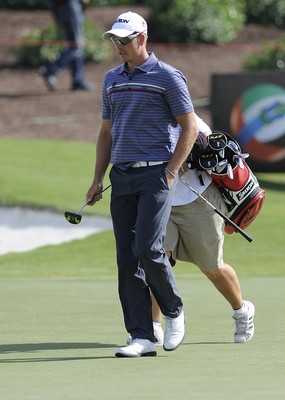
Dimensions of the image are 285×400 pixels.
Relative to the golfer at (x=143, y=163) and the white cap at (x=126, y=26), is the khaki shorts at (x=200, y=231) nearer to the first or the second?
the golfer at (x=143, y=163)

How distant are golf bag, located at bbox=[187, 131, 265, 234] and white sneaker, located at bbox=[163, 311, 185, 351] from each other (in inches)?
35.2

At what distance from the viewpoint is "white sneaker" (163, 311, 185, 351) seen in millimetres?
7238

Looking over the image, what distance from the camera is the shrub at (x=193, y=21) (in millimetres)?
25844

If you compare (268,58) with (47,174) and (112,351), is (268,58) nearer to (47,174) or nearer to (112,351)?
→ (47,174)

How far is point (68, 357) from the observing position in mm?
7047

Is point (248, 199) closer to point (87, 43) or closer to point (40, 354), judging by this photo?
point (40, 354)

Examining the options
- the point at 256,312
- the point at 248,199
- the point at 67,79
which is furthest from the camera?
the point at 67,79

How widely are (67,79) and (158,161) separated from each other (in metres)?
18.0

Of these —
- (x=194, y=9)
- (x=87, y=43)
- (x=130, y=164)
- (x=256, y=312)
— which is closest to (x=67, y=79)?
(x=87, y=43)

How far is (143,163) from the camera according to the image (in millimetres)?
7137

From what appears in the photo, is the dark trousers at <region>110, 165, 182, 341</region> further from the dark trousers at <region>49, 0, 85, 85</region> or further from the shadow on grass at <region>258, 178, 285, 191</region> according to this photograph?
the dark trousers at <region>49, 0, 85, 85</region>

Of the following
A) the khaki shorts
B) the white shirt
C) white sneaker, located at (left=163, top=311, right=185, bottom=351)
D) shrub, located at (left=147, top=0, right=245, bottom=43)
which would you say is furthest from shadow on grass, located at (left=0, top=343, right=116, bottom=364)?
shrub, located at (left=147, top=0, right=245, bottom=43)

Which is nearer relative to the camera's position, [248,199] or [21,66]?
[248,199]

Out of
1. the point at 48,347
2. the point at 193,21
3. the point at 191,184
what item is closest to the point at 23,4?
the point at 193,21
